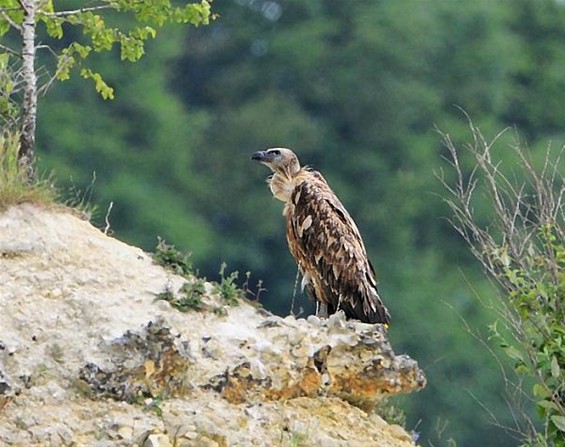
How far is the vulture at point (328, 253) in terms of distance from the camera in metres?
14.1

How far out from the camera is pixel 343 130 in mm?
42781

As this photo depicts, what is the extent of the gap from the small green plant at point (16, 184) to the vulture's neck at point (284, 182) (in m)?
2.47

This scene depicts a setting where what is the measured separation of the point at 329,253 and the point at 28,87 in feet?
7.66

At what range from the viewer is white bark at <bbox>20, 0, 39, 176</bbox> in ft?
44.4

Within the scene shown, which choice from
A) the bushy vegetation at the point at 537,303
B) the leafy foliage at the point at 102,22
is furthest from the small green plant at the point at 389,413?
the leafy foliage at the point at 102,22

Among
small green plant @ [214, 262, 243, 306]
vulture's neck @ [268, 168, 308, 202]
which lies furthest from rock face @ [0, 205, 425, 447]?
vulture's neck @ [268, 168, 308, 202]

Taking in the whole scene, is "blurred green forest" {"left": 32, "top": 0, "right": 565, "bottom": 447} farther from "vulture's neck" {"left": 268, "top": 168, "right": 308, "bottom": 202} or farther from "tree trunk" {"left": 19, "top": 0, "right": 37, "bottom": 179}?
"tree trunk" {"left": 19, "top": 0, "right": 37, "bottom": 179}

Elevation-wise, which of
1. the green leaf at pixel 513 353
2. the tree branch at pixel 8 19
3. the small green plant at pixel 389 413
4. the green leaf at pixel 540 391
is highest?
the tree branch at pixel 8 19

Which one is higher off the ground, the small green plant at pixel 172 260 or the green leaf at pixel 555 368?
the green leaf at pixel 555 368

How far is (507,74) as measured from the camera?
46.8 metres

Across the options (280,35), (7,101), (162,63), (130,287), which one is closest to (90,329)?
(130,287)

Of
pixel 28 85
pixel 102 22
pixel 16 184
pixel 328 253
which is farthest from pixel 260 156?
pixel 16 184

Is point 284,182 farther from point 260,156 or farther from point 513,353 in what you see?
point 513,353

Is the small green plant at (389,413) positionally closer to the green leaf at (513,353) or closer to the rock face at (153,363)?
the rock face at (153,363)
